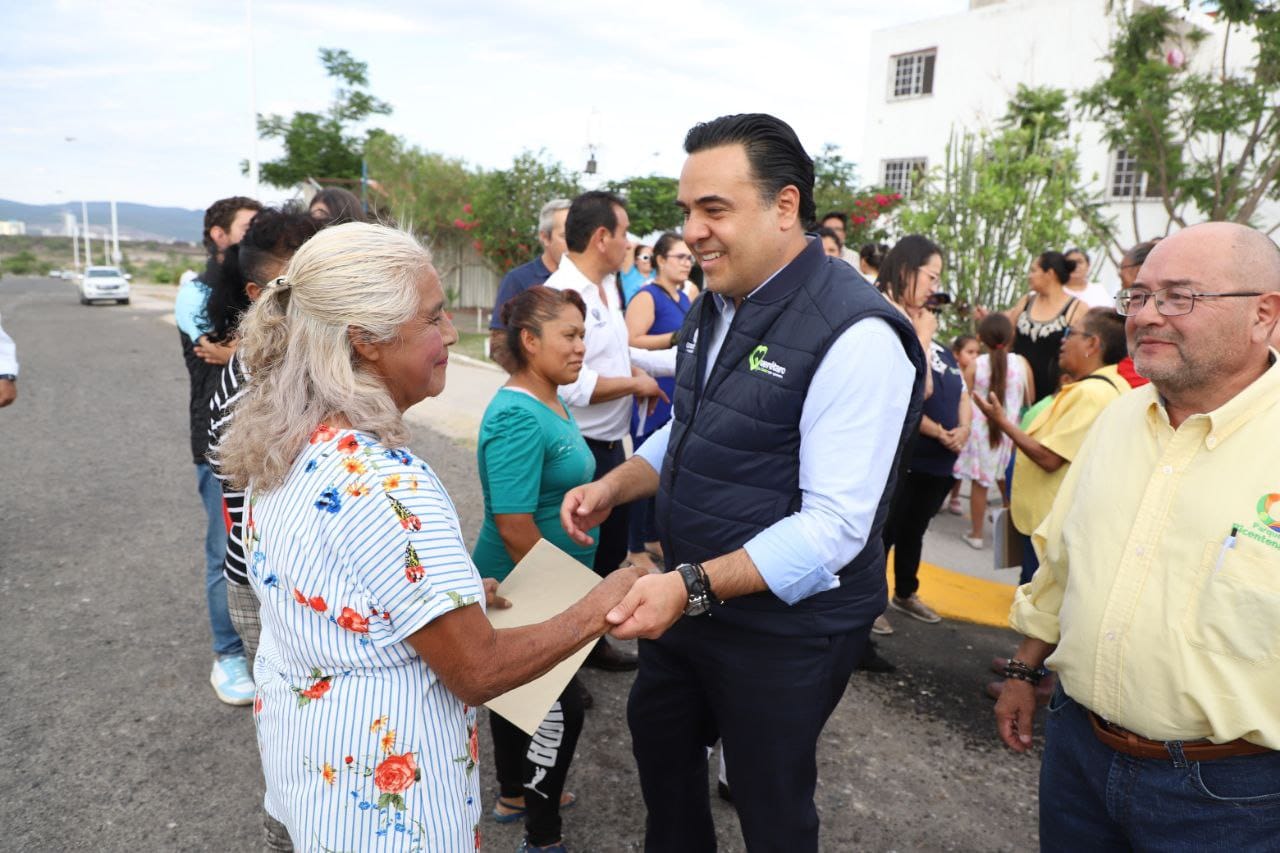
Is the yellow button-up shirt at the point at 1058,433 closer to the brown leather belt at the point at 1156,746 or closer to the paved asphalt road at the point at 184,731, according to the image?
the paved asphalt road at the point at 184,731

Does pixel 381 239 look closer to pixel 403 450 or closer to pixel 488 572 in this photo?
pixel 403 450

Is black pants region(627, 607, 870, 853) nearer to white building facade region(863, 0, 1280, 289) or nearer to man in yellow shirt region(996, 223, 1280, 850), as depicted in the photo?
man in yellow shirt region(996, 223, 1280, 850)

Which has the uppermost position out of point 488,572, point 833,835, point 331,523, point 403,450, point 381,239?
point 381,239

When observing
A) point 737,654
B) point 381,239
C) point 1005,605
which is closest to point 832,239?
point 1005,605

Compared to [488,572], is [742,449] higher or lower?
higher

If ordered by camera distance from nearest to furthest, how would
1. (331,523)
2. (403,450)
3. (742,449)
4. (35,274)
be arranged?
(331,523)
(403,450)
(742,449)
(35,274)

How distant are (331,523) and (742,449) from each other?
1.02 m

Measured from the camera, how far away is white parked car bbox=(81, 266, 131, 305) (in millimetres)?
31906

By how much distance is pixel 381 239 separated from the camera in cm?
170

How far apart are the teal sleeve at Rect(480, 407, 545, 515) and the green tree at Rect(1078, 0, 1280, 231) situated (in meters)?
→ 11.1

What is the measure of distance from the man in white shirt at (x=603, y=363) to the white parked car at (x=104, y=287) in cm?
3427

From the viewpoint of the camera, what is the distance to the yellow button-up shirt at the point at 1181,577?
1.70m

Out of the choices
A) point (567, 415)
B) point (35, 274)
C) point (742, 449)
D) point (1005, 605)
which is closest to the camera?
point (742, 449)

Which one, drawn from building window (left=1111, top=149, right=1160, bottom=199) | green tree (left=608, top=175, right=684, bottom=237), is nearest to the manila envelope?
green tree (left=608, top=175, right=684, bottom=237)
